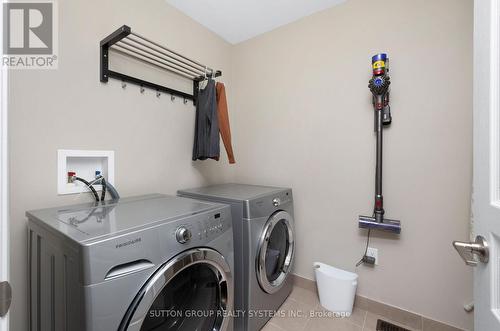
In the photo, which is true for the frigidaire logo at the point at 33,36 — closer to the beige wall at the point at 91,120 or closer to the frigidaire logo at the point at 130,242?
the beige wall at the point at 91,120

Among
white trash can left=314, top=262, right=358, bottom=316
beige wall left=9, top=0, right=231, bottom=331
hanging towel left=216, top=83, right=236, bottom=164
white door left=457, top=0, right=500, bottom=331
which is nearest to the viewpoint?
white door left=457, top=0, right=500, bottom=331

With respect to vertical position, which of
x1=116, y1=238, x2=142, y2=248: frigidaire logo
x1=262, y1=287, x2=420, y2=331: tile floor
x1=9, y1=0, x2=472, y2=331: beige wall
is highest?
x1=9, y1=0, x2=472, y2=331: beige wall

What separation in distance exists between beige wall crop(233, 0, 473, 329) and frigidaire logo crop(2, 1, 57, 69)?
144 cm

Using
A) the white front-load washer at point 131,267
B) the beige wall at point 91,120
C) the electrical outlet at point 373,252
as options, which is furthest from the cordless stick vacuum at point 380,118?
the beige wall at point 91,120

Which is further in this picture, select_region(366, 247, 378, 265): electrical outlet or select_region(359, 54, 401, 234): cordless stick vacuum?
select_region(366, 247, 378, 265): electrical outlet

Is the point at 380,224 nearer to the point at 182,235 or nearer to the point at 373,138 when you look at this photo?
the point at 373,138

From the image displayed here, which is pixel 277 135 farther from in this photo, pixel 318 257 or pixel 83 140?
pixel 83 140

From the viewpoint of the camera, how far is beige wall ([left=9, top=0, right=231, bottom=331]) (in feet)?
3.29

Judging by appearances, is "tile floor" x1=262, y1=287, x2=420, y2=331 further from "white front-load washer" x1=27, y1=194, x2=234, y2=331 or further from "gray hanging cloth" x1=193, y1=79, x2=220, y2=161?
"gray hanging cloth" x1=193, y1=79, x2=220, y2=161

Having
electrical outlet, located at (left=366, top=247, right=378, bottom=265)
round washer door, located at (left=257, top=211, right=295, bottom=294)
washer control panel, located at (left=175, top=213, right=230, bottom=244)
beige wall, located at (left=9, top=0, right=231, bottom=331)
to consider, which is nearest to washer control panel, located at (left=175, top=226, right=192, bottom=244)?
washer control panel, located at (left=175, top=213, right=230, bottom=244)

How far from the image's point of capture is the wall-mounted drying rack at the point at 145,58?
1202mm

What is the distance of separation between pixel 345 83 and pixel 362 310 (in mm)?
1661

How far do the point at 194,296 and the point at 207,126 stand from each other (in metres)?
1.11

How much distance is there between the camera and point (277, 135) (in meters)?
1.94
